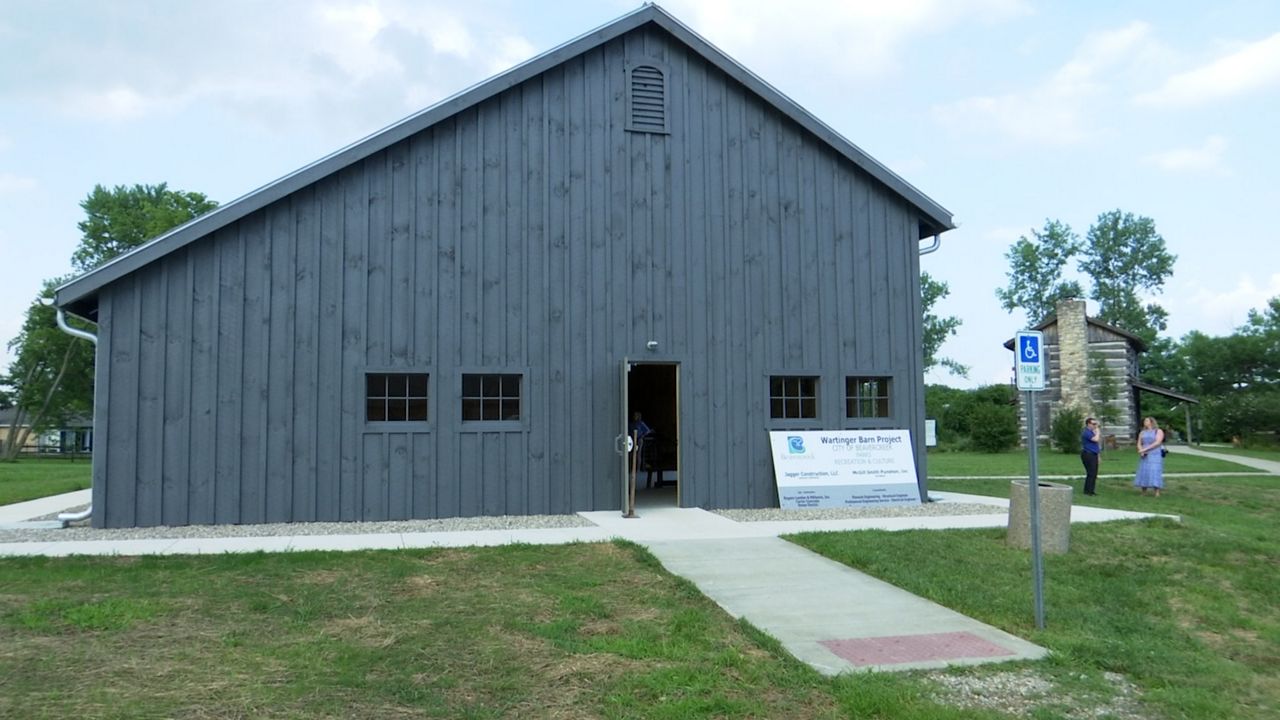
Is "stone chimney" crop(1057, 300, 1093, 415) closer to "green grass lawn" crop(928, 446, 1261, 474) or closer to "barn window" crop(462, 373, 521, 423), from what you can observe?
"green grass lawn" crop(928, 446, 1261, 474)

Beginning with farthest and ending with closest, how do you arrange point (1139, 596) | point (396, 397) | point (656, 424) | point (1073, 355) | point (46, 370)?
point (46, 370) → point (1073, 355) → point (656, 424) → point (396, 397) → point (1139, 596)

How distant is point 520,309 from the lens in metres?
12.6

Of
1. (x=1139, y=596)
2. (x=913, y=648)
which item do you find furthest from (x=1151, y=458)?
(x=913, y=648)

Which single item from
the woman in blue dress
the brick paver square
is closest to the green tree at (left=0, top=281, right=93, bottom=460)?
the woman in blue dress

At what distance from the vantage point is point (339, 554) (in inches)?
356

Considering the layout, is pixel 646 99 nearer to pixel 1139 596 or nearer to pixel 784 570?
pixel 784 570

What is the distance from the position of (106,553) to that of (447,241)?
5647mm

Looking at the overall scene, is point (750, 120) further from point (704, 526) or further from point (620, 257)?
point (704, 526)

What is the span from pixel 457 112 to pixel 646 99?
2.89 m

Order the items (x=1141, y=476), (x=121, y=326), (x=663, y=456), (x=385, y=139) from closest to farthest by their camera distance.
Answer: (x=121, y=326)
(x=385, y=139)
(x=1141, y=476)
(x=663, y=456)

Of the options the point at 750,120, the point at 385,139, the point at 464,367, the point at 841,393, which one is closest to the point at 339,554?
the point at 464,367

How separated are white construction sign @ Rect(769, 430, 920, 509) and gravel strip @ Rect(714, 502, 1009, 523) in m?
0.24

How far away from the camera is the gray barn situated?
37.3 ft

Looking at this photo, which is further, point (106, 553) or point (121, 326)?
point (121, 326)
